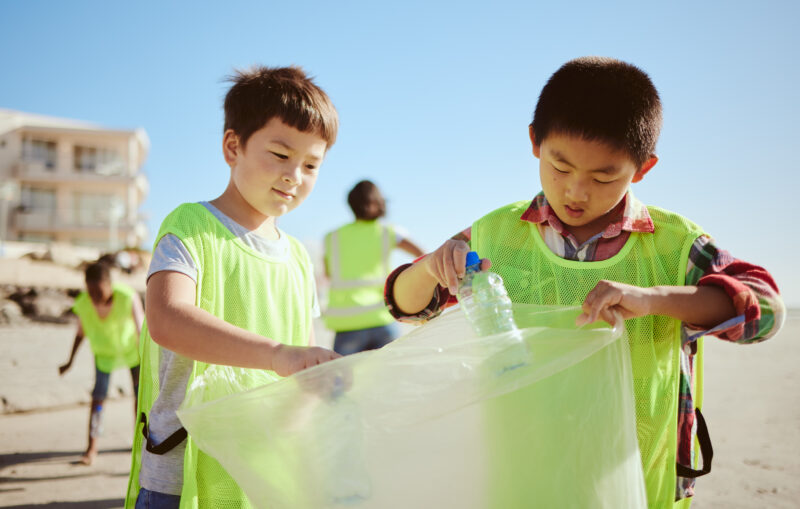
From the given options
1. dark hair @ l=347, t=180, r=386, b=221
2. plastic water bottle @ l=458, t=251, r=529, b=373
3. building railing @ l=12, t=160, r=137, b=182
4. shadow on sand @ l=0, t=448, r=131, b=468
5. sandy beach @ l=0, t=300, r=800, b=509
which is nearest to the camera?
plastic water bottle @ l=458, t=251, r=529, b=373

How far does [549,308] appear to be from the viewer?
1.47m

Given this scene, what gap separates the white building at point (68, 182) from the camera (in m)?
35.5

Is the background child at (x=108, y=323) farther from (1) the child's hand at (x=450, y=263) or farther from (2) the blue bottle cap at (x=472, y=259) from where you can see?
(2) the blue bottle cap at (x=472, y=259)

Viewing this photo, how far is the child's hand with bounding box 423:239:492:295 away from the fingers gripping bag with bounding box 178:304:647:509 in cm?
17

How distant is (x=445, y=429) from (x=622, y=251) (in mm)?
629

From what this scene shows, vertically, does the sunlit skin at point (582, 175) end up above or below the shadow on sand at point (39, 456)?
above

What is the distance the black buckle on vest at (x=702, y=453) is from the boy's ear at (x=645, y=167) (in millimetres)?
599

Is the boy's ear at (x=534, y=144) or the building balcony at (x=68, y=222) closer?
the boy's ear at (x=534, y=144)

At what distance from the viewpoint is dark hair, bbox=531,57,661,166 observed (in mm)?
1469

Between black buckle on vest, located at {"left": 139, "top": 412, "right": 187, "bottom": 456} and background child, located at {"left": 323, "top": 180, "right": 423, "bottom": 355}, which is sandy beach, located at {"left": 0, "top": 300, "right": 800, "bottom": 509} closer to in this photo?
background child, located at {"left": 323, "top": 180, "right": 423, "bottom": 355}

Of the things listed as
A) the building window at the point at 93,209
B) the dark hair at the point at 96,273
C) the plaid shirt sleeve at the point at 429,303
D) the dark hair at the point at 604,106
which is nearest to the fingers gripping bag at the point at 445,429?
the plaid shirt sleeve at the point at 429,303

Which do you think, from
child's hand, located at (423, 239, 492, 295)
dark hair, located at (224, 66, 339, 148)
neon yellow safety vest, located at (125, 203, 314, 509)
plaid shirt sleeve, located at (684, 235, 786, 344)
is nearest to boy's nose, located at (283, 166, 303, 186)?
dark hair, located at (224, 66, 339, 148)

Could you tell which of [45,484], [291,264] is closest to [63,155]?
[45,484]

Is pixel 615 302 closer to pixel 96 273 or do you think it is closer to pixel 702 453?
pixel 702 453
